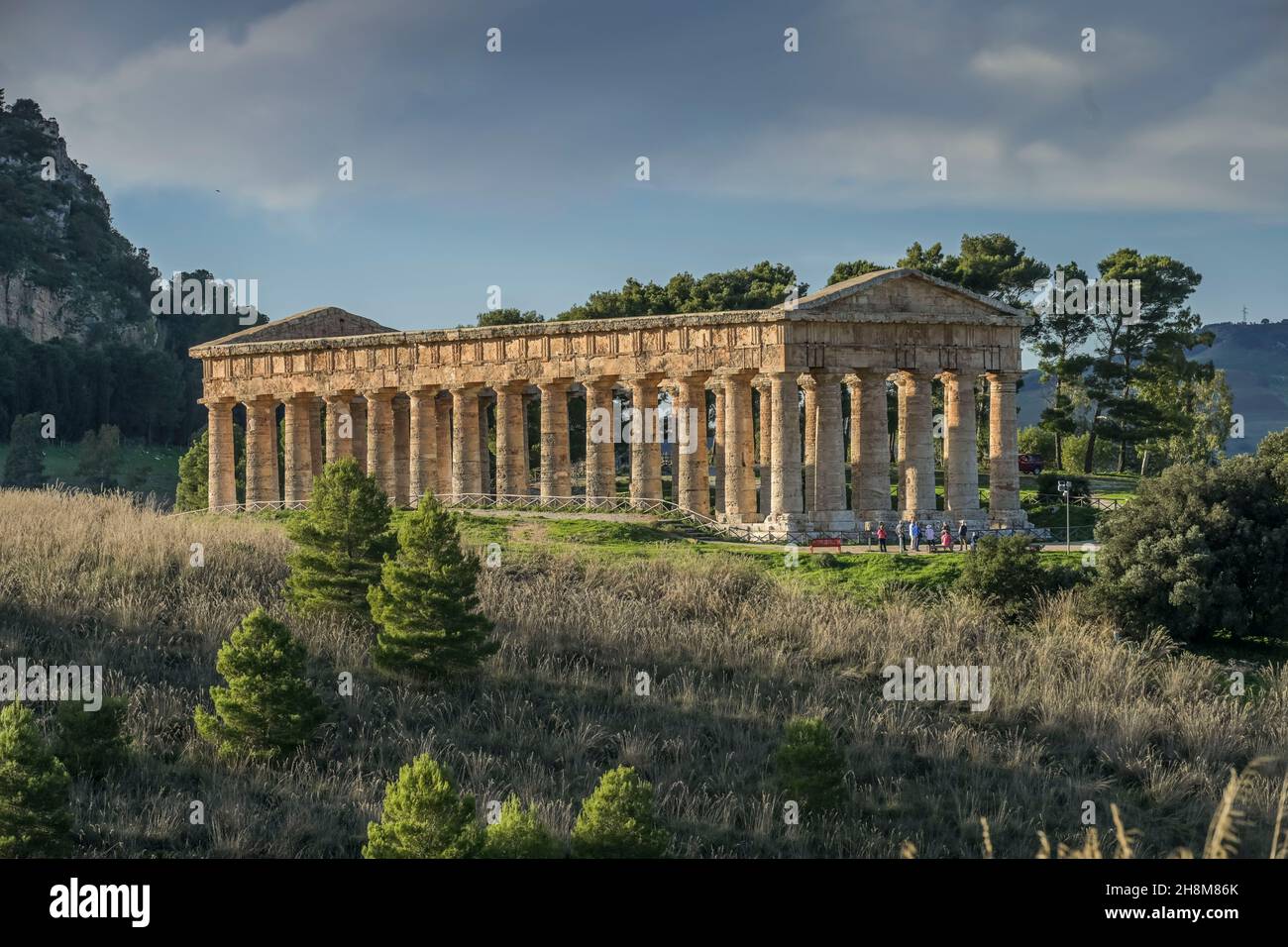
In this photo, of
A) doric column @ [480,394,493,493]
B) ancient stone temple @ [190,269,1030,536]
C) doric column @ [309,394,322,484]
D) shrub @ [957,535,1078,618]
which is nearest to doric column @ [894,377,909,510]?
ancient stone temple @ [190,269,1030,536]

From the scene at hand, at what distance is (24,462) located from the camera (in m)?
91.4

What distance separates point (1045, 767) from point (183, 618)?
837 inches

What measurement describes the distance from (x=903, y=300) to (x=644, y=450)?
11.8 meters

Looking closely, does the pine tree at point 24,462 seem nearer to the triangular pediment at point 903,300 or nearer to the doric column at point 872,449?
the doric column at point 872,449

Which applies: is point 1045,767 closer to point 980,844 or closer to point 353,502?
point 980,844

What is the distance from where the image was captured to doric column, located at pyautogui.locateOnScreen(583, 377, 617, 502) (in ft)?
189

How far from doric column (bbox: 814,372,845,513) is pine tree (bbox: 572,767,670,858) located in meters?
33.9

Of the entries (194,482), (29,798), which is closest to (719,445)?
(194,482)

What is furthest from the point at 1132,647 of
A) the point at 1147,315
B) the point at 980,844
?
the point at 1147,315

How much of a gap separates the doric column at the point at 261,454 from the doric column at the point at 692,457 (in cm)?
2186

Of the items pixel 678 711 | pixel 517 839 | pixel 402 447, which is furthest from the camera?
pixel 402 447

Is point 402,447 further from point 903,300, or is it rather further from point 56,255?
point 56,255

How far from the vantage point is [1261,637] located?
40.7 metres
